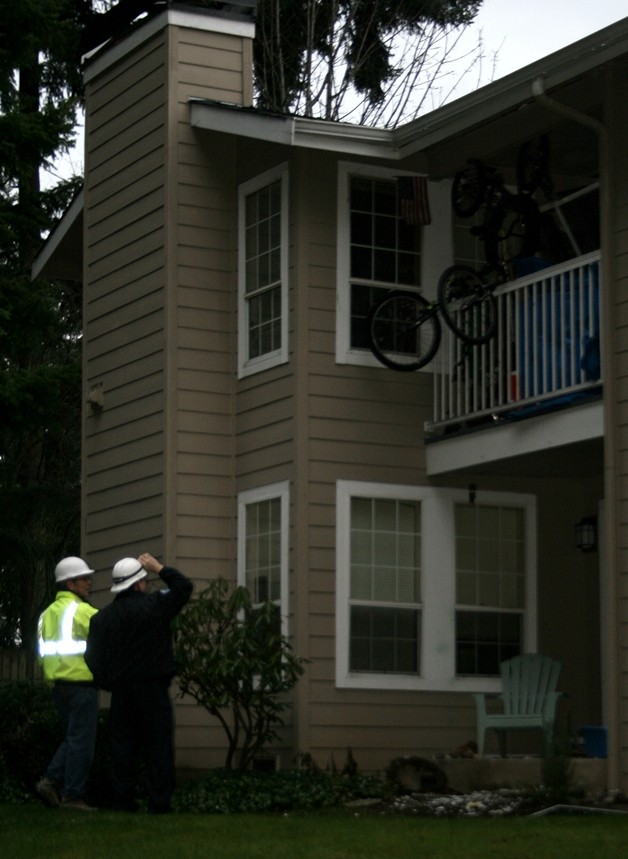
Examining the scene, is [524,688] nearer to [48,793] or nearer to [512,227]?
[512,227]

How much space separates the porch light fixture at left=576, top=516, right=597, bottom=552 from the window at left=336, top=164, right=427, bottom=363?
2386 millimetres

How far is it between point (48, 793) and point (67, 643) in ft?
3.55

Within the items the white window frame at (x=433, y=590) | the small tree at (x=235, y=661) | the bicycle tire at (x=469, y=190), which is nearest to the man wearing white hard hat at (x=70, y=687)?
the small tree at (x=235, y=661)

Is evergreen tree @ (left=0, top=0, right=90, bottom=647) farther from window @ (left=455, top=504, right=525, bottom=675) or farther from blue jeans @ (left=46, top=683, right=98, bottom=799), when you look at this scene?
blue jeans @ (left=46, top=683, right=98, bottom=799)

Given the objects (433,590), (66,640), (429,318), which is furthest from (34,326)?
(66,640)

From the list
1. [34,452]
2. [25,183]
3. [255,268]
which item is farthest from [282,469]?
[34,452]

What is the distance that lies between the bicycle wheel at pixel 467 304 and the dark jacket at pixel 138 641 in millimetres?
3934

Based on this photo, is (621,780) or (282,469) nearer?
(621,780)

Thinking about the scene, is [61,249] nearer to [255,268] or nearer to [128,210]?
[128,210]

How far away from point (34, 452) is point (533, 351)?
16928 mm

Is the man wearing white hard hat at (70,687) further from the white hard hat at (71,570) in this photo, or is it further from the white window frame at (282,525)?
the white window frame at (282,525)

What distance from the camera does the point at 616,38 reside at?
1228cm

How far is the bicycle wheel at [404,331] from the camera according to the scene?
49.0 ft

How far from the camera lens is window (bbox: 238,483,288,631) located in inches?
585
